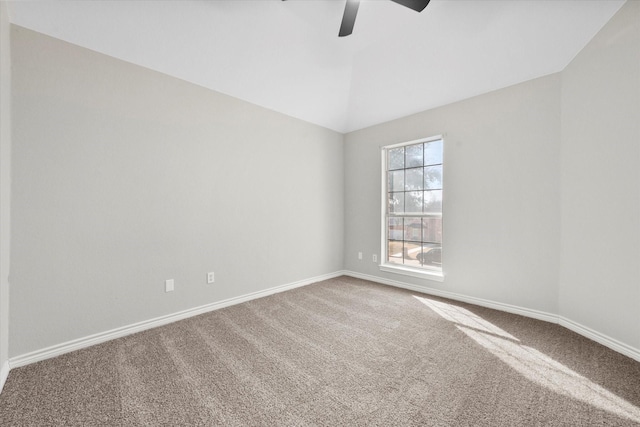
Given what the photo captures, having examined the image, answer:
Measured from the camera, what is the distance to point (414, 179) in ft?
11.7

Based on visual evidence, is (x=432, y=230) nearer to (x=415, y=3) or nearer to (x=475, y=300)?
(x=475, y=300)

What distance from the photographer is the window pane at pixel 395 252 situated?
→ 3.77 m

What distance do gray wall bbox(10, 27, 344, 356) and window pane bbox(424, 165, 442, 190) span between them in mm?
1949

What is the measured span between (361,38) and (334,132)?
1595 mm

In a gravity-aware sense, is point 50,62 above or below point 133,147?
above

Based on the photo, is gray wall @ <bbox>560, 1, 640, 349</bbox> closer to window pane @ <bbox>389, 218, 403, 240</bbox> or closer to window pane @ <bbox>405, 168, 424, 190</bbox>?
window pane @ <bbox>405, 168, 424, 190</bbox>

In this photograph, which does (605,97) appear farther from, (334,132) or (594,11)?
(334,132)

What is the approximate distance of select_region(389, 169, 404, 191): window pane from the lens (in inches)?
147

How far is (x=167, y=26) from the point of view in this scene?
216cm

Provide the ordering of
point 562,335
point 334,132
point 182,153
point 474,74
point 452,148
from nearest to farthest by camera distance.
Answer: point 562,335
point 182,153
point 474,74
point 452,148
point 334,132

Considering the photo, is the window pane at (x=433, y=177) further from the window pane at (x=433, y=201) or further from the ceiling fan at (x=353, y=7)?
the ceiling fan at (x=353, y=7)

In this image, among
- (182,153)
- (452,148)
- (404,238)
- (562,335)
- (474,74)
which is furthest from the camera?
(404,238)

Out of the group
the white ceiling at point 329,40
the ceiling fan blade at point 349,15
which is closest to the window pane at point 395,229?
the white ceiling at point 329,40

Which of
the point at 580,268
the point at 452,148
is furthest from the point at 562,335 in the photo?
the point at 452,148
